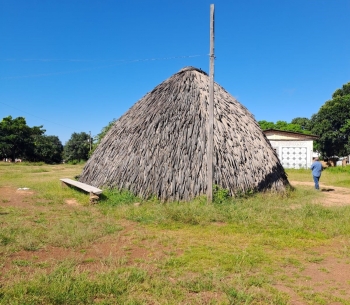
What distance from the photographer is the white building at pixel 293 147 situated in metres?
24.9

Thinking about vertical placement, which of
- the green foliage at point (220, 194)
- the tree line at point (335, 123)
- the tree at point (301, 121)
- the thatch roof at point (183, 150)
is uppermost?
the tree at point (301, 121)

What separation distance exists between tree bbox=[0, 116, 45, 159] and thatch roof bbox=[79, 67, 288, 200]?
2988cm

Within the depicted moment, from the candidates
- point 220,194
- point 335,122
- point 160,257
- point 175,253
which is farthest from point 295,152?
point 160,257

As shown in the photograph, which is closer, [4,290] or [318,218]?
[4,290]

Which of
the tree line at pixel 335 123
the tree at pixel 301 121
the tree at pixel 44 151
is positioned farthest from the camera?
the tree at pixel 301 121

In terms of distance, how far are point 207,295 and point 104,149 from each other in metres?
8.52

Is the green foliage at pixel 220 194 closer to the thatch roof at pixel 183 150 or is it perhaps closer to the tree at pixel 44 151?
the thatch roof at pixel 183 150

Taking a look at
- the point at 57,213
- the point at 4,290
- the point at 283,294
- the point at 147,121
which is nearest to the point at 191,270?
the point at 283,294

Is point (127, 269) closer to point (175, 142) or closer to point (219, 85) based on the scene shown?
point (175, 142)

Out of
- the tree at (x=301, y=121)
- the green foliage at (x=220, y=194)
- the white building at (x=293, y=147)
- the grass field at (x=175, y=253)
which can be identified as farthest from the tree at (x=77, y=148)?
the green foliage at (x=220, y=194)

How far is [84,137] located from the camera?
159ft

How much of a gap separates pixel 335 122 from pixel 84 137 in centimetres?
3508

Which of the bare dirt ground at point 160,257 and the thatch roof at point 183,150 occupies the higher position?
the thatch roof at point 183,150

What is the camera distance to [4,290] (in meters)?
3.24
